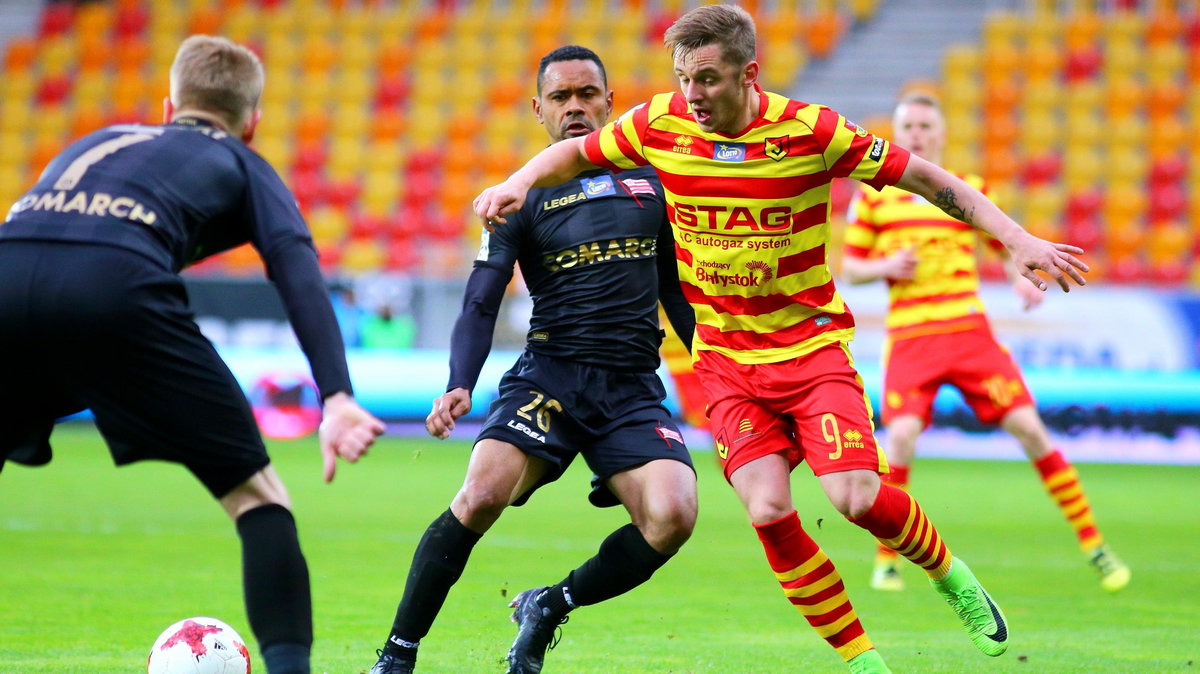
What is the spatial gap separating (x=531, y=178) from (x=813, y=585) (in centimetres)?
157

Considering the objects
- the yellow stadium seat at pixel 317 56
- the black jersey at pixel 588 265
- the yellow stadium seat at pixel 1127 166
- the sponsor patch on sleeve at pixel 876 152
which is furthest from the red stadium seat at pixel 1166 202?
the sponsor patch on sleeve at pixel 876 152

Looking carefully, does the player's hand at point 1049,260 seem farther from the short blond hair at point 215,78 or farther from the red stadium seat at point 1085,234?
the red stadium seat at point 1085,234

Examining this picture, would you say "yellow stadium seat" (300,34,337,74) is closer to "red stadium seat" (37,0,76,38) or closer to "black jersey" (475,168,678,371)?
"red stadium seat" (37,0,76,38)

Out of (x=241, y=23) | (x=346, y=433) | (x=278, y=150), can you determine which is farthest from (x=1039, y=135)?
(x=346, y=433)

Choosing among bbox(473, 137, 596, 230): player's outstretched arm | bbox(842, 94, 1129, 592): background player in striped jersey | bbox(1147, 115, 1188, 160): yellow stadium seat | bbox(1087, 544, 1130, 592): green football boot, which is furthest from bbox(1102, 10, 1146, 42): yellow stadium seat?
bbox(473, 137, 596, 230): player's outstretched arm

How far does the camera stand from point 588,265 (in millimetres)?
5078

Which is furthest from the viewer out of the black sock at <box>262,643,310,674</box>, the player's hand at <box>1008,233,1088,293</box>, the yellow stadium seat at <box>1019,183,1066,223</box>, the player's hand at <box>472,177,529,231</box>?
the yellow stadium seat at <box>1019,183,1066,223</box>

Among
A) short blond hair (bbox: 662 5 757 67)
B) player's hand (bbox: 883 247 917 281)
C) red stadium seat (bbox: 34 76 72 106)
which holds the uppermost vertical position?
short blond hair (bbox: 662 5 757 67)

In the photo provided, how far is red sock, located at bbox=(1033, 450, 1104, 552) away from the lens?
7.45 meters

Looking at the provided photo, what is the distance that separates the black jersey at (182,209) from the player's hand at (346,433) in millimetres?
110

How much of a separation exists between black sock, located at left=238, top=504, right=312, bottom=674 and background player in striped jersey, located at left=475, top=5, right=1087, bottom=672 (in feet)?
4.42

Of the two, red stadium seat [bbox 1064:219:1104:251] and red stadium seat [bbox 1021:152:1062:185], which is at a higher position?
red stadium seat [bbox 1021:152:1062:185]

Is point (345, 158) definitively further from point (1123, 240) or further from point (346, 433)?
point (346, 433)

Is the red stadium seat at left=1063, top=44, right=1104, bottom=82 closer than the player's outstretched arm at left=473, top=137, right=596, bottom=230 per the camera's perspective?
No
